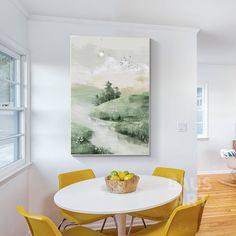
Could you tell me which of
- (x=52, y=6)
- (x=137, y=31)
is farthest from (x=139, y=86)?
(x=52, y=6)

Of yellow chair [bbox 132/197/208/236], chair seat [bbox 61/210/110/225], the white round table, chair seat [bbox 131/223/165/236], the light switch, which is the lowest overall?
chair seat [bbox 61/210/110/225]

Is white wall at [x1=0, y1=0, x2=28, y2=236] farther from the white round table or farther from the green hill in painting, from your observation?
the green hill in painting

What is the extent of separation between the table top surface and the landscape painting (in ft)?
2.31

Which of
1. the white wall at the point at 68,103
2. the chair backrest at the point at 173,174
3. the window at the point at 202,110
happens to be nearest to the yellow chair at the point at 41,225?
the white wall at the point at 68,103

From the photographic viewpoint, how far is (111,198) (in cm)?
Result: 176

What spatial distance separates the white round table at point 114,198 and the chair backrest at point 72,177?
0.29 m

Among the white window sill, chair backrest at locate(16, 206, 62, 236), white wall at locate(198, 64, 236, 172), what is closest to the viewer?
chair backrest at locate(16, 206, 62, 236)

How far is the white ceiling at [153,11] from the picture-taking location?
236 cm

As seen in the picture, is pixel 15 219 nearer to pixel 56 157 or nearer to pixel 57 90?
pixel 56 157

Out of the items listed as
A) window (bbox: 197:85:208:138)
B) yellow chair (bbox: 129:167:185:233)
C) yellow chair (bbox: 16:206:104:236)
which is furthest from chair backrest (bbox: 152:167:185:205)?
window (bbox: 197:85:208:138)

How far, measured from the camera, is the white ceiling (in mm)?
2361

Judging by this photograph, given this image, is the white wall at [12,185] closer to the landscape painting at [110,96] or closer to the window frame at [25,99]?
the window frame at [25,99]

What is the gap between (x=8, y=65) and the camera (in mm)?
2436

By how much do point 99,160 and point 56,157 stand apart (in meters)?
0.51
